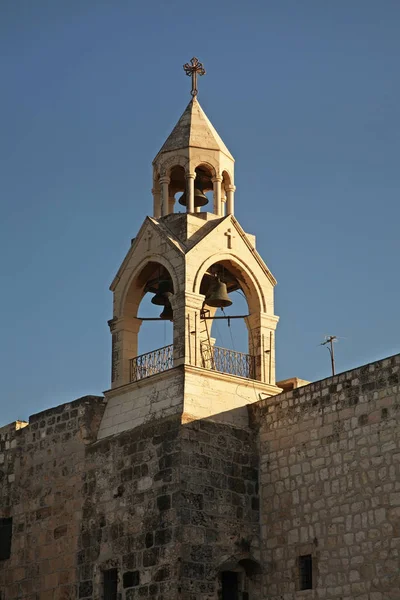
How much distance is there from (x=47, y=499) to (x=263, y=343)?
4.72 m

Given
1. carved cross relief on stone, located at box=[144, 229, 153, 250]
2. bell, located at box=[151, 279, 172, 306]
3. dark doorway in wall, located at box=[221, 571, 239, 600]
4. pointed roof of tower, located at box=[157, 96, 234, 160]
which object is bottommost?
dark doorway in wall, located at box=[221, 571, 239, 600]

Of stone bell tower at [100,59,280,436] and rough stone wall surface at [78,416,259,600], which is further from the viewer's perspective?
stone bell tower at [100,59,280,436]

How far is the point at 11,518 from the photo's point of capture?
71.3 ft

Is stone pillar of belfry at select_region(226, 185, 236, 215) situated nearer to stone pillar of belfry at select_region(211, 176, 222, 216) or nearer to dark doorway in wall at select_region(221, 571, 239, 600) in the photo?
Answer: stone pillar of belfry at select_region(211, 176, 222, 216)

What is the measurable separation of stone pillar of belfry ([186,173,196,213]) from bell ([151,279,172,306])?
137 cm

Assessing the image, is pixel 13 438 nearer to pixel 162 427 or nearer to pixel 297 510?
pixel 162 427

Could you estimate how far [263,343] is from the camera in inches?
810

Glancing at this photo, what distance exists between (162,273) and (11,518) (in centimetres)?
529

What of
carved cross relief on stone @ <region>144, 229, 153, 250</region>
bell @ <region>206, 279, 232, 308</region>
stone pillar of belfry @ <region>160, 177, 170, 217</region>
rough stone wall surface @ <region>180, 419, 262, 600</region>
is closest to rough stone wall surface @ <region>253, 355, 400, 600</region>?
rough stone wall surface @ <region>180, 419, 262, 600</region>

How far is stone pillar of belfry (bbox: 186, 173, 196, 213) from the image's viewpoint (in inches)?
827

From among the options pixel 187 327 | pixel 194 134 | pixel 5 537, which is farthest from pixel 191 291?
pixel 5 537

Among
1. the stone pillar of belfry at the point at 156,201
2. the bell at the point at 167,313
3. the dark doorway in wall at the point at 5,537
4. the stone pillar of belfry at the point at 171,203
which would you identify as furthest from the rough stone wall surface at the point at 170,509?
the stone pillar of belfry at the point at 171,203

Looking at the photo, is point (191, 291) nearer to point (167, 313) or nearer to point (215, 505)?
point (167, 313)

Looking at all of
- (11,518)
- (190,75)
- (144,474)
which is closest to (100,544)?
(144,474)
